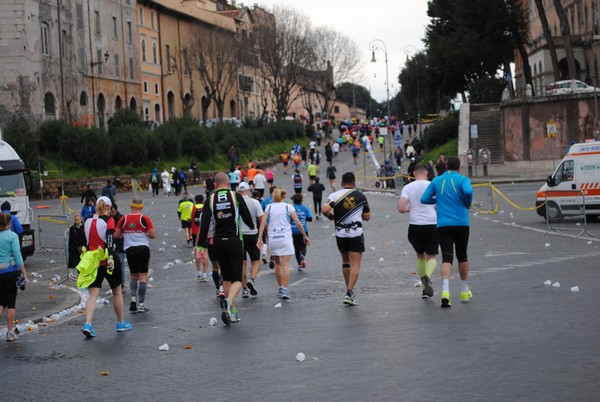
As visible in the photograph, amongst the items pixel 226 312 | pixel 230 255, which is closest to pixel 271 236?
pixel 230 255

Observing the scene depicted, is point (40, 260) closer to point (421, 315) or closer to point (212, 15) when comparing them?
point (421, 315)

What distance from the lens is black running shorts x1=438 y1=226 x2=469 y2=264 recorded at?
520 inches

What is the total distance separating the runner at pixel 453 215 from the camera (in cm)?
1318

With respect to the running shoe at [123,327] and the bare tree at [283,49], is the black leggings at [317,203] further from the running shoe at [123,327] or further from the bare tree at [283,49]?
the bare tree at [283,49]

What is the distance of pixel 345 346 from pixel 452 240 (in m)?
3.32

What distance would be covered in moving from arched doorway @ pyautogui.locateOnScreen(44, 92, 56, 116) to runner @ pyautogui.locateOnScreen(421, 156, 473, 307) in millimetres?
55178

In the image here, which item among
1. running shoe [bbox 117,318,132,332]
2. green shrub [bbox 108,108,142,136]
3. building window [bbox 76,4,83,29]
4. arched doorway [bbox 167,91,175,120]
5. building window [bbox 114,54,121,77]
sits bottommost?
running shoe [bbox 117,318,132,332]

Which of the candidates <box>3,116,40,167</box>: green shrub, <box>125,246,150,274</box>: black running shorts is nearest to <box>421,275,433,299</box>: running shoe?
<box>125,246,150,274</box>: black running shorts

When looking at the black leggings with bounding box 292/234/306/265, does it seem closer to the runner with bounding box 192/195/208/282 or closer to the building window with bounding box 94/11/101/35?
the runner with bounding box 192/195/208/282

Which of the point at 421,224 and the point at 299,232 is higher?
the point at 421,224

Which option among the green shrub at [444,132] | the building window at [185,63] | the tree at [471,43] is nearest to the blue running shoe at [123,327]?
the green shrub at [444,132]

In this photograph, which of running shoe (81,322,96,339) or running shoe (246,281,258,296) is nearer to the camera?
running shoe (81,322,96,339)

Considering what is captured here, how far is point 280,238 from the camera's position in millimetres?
15930

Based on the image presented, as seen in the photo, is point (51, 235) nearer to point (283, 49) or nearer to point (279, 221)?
point (279, 221)
